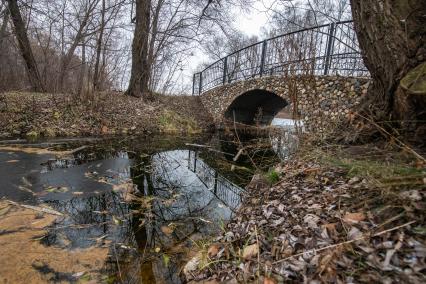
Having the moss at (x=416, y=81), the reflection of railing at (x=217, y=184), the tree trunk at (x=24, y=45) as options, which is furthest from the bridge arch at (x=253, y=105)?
the moss at (x=416, y=81)

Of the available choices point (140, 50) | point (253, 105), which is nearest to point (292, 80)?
point (140, 50)

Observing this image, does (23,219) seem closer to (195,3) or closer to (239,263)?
(239,263)

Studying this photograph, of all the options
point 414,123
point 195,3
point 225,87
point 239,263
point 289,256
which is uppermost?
point 195,3

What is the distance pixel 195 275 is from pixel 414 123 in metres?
2.15

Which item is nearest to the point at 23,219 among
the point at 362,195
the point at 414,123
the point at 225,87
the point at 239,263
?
the point at 239,263

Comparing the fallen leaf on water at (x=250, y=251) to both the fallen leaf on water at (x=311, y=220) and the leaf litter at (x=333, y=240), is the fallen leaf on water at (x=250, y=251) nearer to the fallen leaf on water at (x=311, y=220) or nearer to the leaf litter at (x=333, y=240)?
the leaf litter at (x=333, y=240)

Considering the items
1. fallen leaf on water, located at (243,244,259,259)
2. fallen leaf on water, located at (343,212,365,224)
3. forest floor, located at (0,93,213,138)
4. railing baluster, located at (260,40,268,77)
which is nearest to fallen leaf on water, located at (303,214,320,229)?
fallen leaf on water, located at (343,212,365,224)

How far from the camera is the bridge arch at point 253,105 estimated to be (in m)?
10.1

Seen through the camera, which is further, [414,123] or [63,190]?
[63,190]

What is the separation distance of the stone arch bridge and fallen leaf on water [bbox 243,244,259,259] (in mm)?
1631

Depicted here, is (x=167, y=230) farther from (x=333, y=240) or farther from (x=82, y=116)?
(x=82, y=116)

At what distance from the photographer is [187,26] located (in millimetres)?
10703

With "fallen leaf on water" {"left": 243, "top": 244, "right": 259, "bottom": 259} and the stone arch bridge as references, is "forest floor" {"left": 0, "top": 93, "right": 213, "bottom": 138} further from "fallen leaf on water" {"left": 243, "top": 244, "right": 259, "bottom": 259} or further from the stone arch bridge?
"fallen leaf on water" {"left": 243, "top": 244, "right": 259, "bottom": 259}

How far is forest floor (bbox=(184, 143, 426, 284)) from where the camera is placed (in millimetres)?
1237
